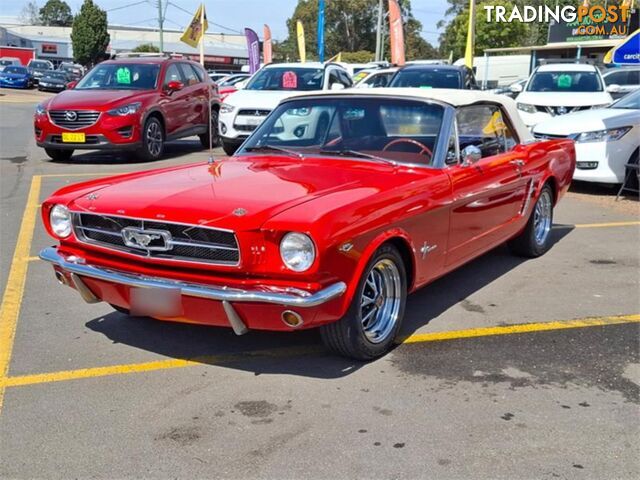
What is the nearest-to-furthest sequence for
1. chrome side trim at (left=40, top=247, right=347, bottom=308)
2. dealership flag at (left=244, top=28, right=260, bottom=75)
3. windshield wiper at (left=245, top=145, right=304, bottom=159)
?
chrome side trim at (left=40, top=247, right=347, bottom=308) → windshield wiper at (left=245, top=145, right=304, bottom=159) → dealership flag at (left=244, top=28, right=260, bottom=75)

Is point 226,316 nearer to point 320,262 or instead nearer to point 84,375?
point 320,262

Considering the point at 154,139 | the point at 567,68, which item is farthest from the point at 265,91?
the point at 567,68

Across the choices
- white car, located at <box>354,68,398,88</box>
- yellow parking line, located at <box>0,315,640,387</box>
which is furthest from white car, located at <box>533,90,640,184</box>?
white car, located at <box>354,68,398,88</box>

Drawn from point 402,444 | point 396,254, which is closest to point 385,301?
point 396,254

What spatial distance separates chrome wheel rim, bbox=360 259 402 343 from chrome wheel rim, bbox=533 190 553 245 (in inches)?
105

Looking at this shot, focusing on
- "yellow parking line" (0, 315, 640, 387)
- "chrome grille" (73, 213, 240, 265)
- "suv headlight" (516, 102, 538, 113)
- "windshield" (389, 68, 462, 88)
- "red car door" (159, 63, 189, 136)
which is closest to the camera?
"chrome grille" (73, 213, 240, 265)

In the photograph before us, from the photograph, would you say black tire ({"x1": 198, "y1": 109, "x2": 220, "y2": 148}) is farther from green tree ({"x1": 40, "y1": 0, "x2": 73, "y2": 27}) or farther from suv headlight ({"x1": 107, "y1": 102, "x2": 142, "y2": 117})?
green tree ({"x1": 40, "y1": 0, "x2": 73, "y2": 27})

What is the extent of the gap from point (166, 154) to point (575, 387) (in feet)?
36.8

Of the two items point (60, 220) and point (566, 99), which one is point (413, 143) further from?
point (566, 99)

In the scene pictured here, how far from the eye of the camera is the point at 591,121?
33.1ft

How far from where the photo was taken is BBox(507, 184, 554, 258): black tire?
6.44 meters

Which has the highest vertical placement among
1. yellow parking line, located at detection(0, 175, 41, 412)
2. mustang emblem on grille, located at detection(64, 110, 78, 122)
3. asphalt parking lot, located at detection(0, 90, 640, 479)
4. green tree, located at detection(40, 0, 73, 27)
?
green tree, located at detection(40, 0, 73, 27)

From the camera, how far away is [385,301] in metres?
4.31

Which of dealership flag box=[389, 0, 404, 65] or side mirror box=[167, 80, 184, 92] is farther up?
dealership flag box=[389, 0, 404, 65]
